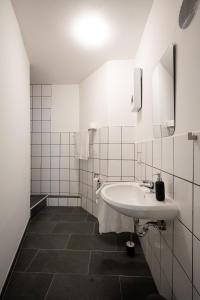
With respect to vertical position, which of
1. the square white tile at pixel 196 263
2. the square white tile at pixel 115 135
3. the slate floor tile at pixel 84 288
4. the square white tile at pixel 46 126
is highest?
the square white tile at pixel 46 126

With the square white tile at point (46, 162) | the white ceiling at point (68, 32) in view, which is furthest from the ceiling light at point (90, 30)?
the square white tile at point (46, 162)

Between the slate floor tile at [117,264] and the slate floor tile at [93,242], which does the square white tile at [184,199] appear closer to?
the slate floor tile at [117,264]

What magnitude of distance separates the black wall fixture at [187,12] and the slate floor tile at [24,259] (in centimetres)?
210

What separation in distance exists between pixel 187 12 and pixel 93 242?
208 cm

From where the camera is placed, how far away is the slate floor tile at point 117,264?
1.48 meters

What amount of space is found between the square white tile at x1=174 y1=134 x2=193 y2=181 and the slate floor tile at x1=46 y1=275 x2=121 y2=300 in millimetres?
1037

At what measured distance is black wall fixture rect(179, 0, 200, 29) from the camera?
2.58 feet

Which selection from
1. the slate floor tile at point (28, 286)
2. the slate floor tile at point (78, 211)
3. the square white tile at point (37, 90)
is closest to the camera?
the slate floor tile at point (28, 286)

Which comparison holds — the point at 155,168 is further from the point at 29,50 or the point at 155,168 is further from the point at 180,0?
the point at 29,50

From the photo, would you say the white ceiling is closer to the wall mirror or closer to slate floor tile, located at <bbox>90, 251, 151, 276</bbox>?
the wall mirror

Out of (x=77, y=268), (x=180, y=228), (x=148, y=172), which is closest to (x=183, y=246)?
(x=180, y=228)

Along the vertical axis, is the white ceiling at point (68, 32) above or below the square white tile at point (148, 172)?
above

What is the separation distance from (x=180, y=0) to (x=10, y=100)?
4.49ft

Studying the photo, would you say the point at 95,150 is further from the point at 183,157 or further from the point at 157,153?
the point at 183,157
